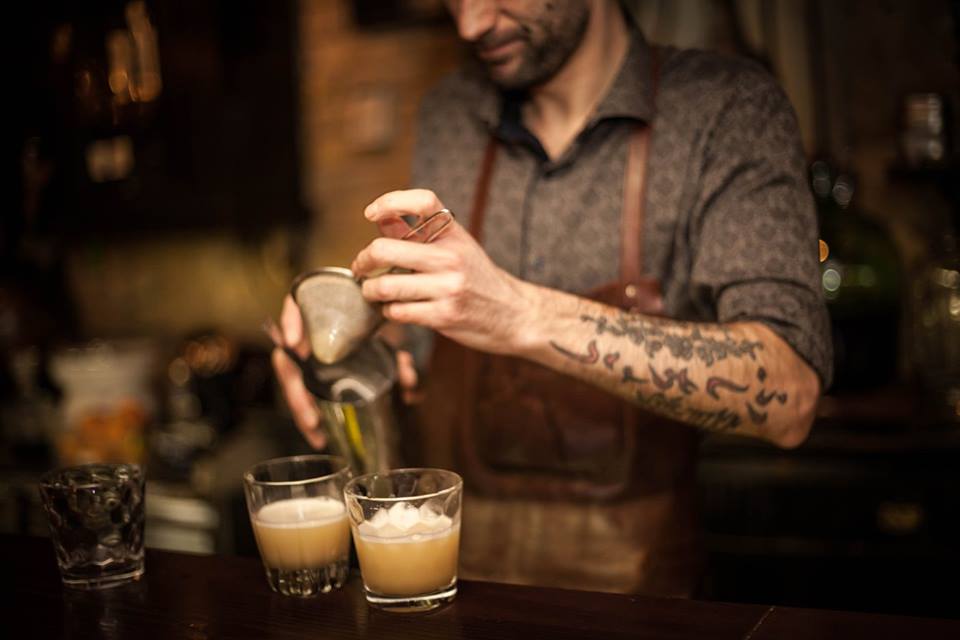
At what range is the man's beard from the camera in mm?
1715

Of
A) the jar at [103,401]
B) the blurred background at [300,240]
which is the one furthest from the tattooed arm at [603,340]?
the jar at [103,401]

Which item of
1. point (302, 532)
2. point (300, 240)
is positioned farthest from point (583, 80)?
point (300, 240)

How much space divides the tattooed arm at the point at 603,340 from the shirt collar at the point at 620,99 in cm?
47

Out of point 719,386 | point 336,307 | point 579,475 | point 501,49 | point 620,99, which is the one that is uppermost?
point 501,49

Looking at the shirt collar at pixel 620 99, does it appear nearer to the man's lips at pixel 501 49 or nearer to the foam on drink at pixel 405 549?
the man's lips at pixel 501 49

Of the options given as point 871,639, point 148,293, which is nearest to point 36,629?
point 871,639

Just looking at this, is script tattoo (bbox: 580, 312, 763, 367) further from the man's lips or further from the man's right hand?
the man's lips

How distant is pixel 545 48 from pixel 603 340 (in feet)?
2.09

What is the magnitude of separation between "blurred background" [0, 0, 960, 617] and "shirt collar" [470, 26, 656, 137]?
0.91 m

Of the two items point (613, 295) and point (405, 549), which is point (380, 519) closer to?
point (405, 549)

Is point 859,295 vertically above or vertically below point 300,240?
below

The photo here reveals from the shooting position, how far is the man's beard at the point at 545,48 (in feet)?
5.63

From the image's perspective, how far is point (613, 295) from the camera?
65.8 inches

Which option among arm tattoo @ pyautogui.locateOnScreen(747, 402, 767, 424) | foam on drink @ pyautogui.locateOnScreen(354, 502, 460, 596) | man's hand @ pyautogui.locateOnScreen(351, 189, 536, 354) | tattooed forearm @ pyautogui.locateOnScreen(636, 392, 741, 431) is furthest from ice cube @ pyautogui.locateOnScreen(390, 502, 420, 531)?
arm tattoo @ pyautogui.locateOnScreen(747, 402, 767, 424)
